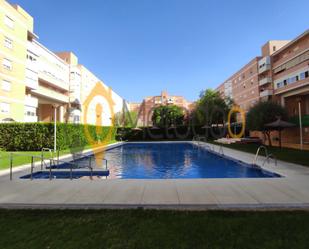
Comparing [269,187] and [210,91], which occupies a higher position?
[210,91]

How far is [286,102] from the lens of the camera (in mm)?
30953

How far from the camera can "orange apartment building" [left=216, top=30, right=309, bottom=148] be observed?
22.6 meters

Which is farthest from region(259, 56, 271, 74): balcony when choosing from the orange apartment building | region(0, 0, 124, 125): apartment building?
region(0, 0, 124, 125): apartment building

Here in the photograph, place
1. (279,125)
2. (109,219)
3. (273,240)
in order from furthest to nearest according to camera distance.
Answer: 1. (279,125)
2. (109,219)
3. (273,240)

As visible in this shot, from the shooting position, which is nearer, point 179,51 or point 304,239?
point 304,239

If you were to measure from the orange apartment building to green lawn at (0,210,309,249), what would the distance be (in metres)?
17.6

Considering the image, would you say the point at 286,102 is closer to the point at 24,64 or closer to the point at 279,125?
the point at 279,125

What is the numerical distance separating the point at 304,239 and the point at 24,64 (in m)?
30.7

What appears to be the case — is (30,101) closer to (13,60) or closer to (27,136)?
(13,60)

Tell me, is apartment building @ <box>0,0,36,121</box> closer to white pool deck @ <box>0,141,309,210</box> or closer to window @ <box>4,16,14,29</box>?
window @ <box>4,16,14,29</box>

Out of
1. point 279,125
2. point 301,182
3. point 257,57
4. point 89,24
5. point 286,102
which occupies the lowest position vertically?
point 301,182

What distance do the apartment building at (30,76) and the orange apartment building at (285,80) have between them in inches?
962

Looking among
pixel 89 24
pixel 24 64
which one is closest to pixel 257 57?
pixel 89 24

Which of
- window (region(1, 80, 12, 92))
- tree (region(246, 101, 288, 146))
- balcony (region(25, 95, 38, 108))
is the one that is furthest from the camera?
balcony (region(25, 95, 38, 108))
